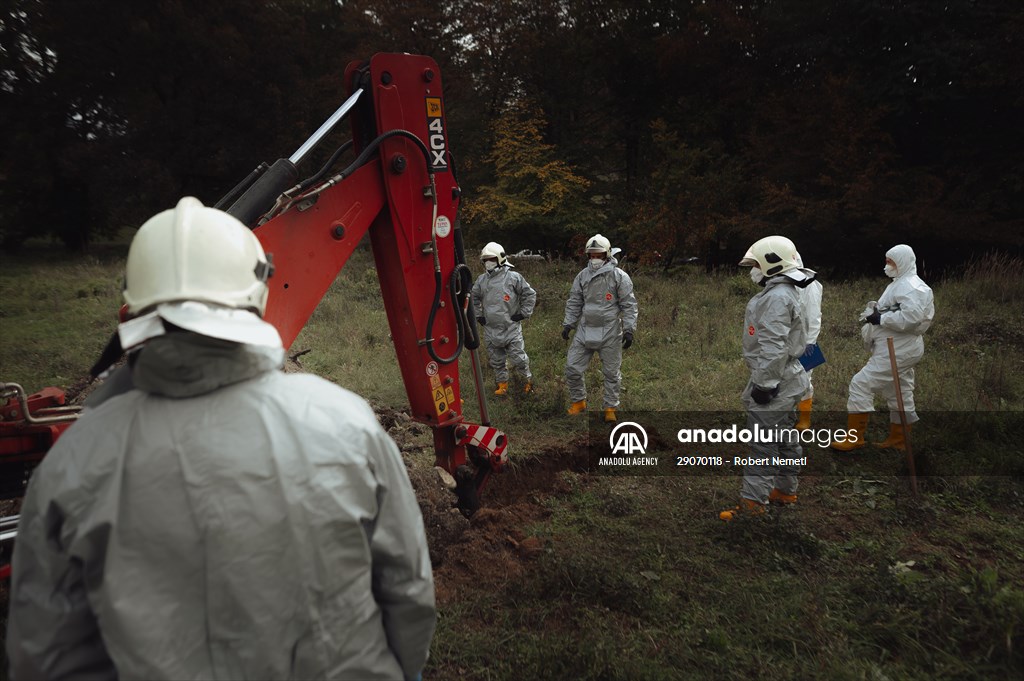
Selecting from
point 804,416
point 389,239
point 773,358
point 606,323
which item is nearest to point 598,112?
point 606,323

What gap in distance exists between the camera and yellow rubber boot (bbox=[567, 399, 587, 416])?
8.20 m

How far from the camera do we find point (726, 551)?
15.5 ft

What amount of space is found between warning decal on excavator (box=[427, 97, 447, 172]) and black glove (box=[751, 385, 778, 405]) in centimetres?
300

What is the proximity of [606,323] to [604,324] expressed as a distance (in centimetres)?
3

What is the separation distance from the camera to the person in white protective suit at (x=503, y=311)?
9008 millimetres

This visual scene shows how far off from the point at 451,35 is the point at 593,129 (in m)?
5.63

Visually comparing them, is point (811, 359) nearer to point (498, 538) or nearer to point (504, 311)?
point (498, 538)

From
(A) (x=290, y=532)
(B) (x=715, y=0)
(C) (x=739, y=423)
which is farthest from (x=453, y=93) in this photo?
(A) (x=290, y=532)

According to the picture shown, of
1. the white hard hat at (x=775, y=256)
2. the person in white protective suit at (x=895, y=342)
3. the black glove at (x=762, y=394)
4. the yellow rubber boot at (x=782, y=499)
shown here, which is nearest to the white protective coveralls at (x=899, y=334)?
the person in white protective suit at (x=895, y=342)

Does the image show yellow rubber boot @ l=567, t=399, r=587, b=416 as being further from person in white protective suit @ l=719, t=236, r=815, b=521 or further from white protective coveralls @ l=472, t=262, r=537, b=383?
person in white protective suit @ l=719, t=236, r=815, b=521

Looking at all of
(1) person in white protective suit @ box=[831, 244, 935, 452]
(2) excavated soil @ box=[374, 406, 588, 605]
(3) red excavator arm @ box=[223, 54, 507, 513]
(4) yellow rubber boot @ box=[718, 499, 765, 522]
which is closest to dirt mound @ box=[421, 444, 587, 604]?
(2) excavated soil @ box=[374, 406, 588, 605]

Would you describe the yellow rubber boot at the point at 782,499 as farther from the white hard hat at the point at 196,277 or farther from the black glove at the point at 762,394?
the white hard hat at the point at 196,277

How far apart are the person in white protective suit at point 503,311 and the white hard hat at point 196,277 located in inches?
289

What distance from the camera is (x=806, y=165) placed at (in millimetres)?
17250
